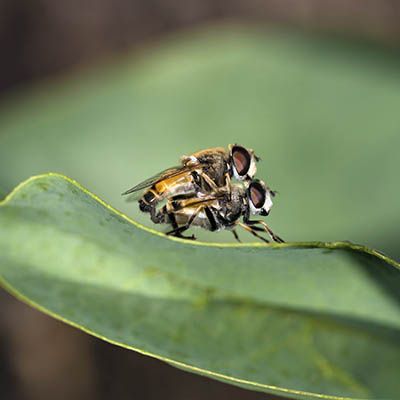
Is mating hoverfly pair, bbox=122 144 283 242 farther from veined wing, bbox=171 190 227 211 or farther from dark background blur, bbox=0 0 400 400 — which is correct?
dark background blur, bbox=0 0 400 400

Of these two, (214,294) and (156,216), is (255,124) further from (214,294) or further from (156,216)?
(214,294)

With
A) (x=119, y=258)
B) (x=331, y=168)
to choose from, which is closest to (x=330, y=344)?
(x=119, y=258)

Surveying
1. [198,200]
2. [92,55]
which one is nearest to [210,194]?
[198,200]

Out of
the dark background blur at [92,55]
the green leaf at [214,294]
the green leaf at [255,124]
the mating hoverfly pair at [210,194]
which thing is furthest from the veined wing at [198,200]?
the dark background blur at [92,55]

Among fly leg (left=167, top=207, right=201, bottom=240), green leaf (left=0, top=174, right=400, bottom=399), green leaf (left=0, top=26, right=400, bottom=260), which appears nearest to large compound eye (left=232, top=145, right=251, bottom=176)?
fly leg (left=167, top=207, right=201, bottom=240)

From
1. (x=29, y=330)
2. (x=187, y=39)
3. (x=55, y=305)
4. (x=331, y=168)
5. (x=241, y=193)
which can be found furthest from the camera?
(x=29, y=330)

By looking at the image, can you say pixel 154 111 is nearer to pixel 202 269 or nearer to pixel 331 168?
pixel 331 168
